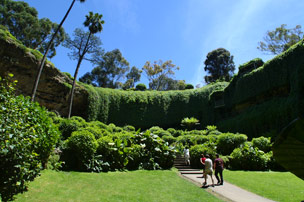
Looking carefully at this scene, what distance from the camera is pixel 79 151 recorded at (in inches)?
363

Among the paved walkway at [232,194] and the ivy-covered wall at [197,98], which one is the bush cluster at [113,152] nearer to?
the paved walkway at [232,194]

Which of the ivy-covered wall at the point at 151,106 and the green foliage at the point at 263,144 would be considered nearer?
the green foliage at the point at 263,144

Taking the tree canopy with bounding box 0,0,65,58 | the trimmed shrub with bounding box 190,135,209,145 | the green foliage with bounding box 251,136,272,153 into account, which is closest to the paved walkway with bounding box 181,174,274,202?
the green foliage with bounding box 251,136,272,153

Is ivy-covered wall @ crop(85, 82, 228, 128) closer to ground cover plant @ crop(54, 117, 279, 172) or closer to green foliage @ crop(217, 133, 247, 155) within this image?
ground cover plant @ crop(54, 117, 279, 172)

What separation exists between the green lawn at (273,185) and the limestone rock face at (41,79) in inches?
758

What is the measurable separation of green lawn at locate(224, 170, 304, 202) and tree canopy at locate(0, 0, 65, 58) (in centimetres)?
3550

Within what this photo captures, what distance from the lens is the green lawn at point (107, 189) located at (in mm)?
5750

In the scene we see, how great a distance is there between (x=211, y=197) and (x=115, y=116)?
23513mm

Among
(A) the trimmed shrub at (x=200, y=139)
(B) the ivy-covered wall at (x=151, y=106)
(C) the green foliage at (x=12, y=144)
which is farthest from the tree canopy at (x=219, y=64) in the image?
(C) the green foliage at (x=12, y=144)

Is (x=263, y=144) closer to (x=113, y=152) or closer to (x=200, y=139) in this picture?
(x=200, y=139)

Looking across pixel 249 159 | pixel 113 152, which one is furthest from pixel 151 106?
pixel 113 152

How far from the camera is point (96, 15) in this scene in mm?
22547

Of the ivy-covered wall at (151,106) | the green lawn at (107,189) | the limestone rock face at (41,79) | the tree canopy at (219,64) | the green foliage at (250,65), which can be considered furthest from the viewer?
the tree canopy at (219,64)

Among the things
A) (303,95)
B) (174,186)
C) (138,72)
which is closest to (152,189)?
(174,186)
